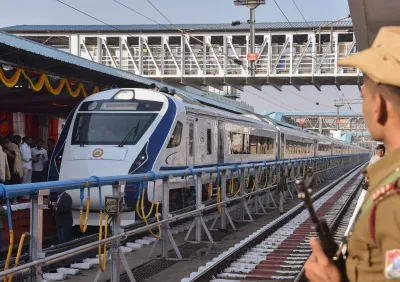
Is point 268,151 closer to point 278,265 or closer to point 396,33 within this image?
point 278,265

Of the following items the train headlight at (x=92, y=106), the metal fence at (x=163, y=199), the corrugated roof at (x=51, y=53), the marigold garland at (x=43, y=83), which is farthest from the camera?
the train headlight at (x=92, y=106)

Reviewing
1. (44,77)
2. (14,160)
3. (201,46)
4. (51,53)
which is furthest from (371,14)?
(201,46)

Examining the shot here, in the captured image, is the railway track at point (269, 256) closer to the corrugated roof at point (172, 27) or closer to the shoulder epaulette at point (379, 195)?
the shoulder epaulette at point (379, 195)

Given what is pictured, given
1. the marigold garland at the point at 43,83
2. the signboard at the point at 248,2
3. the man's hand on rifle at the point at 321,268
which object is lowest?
the man's hand on rifle at the point at 321,268

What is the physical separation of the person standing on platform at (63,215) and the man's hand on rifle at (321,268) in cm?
632

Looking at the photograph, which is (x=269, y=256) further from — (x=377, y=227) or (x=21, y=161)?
(x=377, y=227)

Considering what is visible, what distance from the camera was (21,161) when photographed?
1301cm

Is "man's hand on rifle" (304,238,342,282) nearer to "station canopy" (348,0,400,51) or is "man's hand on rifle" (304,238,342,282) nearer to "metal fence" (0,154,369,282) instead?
"metal fence" (0,154,369,282)

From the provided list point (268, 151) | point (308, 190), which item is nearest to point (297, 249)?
point (308, 190)

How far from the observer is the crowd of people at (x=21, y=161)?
12.0m

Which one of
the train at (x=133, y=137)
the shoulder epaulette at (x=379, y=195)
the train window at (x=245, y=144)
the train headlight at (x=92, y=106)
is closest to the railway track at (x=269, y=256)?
the train at (x=133, y=137)

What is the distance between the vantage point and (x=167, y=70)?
45.9 meters

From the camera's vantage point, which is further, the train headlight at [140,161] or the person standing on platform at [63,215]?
the train headlight at [140,161]

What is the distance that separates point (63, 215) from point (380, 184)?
7027mm
